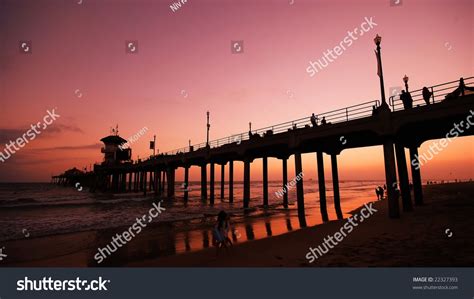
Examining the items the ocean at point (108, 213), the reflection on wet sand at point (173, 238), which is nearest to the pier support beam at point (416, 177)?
the ocean at point (108, 213)

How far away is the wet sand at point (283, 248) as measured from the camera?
8414 mm

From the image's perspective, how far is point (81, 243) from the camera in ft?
48.1

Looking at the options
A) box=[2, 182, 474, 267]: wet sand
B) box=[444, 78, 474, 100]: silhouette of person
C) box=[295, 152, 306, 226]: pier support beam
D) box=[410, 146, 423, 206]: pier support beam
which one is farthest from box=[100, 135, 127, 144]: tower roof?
box=[444, 78, 474, 100]: silhouette of person

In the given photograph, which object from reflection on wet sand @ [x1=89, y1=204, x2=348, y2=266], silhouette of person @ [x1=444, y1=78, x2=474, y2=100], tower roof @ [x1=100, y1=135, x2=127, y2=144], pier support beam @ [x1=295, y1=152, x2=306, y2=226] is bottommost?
reflection on wet sand @ [x1=89, y1=204, x2=348, y2=266]

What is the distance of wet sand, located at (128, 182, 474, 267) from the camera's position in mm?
8078

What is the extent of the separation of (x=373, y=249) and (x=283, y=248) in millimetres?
3231

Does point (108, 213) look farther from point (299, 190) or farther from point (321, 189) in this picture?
point (321, 189)

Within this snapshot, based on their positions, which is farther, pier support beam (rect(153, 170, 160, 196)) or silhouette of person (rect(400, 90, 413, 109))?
pier support beam (rect(153, 170, 160, 196))

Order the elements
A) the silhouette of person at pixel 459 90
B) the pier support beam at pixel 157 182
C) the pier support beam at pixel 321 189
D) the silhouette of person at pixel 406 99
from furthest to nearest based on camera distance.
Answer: the pier support beam at pixel 157 182 → the pier support beam at pixel 321 189 → the silhouette of person at pixel 406 99 → the silhouette of person at pixel 459 90

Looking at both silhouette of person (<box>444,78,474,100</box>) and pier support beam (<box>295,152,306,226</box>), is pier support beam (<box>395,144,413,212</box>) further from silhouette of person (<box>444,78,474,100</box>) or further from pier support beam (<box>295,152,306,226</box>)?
pier support beam (<box>295,152,306,226</box>)

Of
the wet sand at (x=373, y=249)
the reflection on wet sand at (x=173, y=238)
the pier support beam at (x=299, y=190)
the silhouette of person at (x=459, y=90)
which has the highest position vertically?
the silhouette of person at (x=459, y=90)

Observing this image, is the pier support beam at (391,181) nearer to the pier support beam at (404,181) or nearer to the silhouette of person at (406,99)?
the silhouette of person at (406,99)
